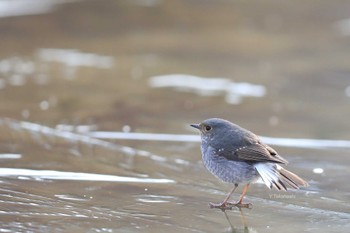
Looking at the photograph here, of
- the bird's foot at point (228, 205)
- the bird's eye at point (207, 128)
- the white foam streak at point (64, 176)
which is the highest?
the bird's eye at point (207, 128)

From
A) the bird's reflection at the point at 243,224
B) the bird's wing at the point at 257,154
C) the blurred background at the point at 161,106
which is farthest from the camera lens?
Result: the bird's wing at the point at 257,154

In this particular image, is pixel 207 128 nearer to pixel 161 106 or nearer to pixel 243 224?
pixel 243 224

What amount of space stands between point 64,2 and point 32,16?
107 cm

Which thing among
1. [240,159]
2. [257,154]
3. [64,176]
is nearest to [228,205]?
[240,159]

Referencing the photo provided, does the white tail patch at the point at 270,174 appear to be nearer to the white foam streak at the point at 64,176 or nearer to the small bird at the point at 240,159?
the small bird at the point at 240,159

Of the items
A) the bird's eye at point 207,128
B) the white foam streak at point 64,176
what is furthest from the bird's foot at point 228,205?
the white foam streak at point 64,176

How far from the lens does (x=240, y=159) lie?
7656 millimetres

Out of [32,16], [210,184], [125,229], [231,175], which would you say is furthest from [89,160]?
[32,16]

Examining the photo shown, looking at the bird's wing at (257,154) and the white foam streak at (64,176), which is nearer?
the bird's wing at (257,154)

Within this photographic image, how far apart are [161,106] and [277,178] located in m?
4.79

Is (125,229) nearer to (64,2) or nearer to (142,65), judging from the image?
(142,65)

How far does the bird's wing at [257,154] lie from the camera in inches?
292

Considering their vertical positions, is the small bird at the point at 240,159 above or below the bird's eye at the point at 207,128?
below

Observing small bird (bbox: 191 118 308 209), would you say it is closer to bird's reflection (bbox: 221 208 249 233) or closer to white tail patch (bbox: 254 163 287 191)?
white tail patch (bbox: 254 163 287 191)
